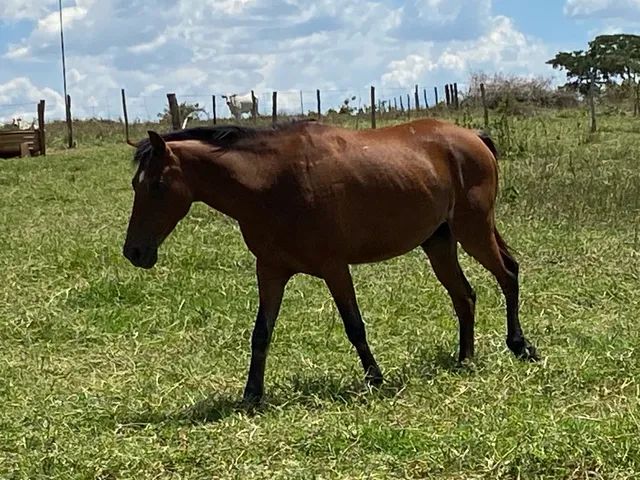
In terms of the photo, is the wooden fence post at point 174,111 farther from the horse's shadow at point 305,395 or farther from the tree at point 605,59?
the tree at point 605,59

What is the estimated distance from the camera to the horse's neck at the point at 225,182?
566cm

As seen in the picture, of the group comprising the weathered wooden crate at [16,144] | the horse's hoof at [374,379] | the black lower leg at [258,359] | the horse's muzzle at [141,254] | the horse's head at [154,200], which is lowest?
the horse's hoof at [374,379]

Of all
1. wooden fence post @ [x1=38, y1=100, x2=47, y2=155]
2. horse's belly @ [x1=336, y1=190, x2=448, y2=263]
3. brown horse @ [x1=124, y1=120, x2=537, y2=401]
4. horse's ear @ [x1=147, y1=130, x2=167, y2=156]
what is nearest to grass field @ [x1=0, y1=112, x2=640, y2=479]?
brown horse @ [x1=124, y1=120, x2=537, y2=401]

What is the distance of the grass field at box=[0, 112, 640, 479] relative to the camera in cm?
455

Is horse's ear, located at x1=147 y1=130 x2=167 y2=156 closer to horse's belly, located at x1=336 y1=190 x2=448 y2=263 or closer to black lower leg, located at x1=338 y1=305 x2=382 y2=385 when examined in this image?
horse's belly, located at x1=336 y1=190 x2=448 y2=263

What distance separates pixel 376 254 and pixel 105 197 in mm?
10194

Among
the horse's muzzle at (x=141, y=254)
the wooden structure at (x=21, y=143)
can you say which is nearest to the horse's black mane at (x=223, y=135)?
the horse's muzzle at (x=141, y=254)

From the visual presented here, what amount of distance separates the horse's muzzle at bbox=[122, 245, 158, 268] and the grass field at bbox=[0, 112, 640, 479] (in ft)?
2.73

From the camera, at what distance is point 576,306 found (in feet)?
25.4

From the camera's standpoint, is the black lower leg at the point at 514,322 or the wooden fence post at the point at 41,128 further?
the wooden fence post at the point at 41,128

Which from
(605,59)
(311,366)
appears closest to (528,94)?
(605,59)

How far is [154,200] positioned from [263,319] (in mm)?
968

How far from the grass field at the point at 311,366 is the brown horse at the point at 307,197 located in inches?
17.7

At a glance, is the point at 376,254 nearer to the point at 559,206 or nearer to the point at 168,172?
the point at 168,172
